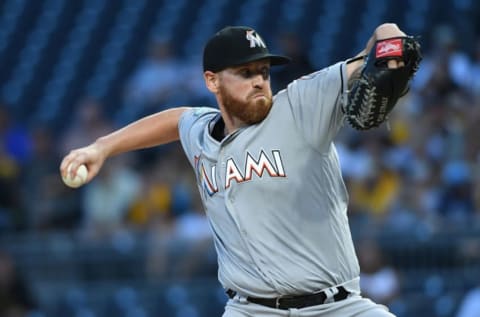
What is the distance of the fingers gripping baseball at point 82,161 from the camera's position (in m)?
4.81

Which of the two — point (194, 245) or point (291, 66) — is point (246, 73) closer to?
point (194, 245)

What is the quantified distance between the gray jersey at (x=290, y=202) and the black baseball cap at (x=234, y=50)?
179mm

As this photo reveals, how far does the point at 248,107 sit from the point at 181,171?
5424mm

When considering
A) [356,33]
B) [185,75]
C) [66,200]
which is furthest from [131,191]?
[356,33]

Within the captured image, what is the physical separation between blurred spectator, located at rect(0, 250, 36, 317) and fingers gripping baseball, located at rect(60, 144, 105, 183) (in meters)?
4.97

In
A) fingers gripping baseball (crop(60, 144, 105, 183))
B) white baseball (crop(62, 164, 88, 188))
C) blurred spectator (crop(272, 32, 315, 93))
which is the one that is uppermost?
blurred spectator (crop(272, 32, 315, 93))

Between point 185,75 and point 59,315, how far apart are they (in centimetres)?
307

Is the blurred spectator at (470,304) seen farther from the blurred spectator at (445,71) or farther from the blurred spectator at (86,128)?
the blurred spectator at (86,128)

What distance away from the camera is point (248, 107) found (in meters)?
4.79

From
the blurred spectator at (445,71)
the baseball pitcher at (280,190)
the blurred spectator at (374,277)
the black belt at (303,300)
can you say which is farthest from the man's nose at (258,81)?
the blurred spectator at (445,71)

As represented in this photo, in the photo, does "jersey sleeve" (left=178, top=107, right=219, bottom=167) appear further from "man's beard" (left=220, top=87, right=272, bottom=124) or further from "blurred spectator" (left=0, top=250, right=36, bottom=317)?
"blurred spectator" (left=0, top=250, right=36, bottom=317)

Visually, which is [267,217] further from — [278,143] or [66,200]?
[66,200]

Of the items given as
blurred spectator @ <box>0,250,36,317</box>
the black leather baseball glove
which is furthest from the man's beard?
blurred spectator @ <box>0,250,36,317</box>

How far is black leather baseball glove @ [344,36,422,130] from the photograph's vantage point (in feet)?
14.1
